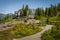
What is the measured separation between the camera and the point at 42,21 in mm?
39125

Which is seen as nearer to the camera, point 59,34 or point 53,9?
point 59,34

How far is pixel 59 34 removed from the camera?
14773 millimetres

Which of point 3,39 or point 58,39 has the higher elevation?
point 58,39

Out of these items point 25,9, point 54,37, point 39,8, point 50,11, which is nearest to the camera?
point 54,37

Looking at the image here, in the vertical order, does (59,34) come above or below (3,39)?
above

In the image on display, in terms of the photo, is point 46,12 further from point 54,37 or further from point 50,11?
point 54,37

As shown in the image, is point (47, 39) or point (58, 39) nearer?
point (58, 39)

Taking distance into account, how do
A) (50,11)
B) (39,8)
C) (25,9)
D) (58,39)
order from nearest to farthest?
1. (58,39)
2. (50,11)
3. (39,8)
4. (25,9)

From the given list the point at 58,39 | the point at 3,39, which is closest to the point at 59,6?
the point at 3,39

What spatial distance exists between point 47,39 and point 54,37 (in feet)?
3.10

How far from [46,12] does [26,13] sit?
41.1 ft

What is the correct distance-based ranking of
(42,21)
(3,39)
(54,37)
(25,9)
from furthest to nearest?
(25,9)
(42,21)
(3,39)
(54,37)

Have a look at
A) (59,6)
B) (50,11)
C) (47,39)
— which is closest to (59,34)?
(47,39)

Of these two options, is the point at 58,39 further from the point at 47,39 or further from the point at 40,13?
the point at 40,13
